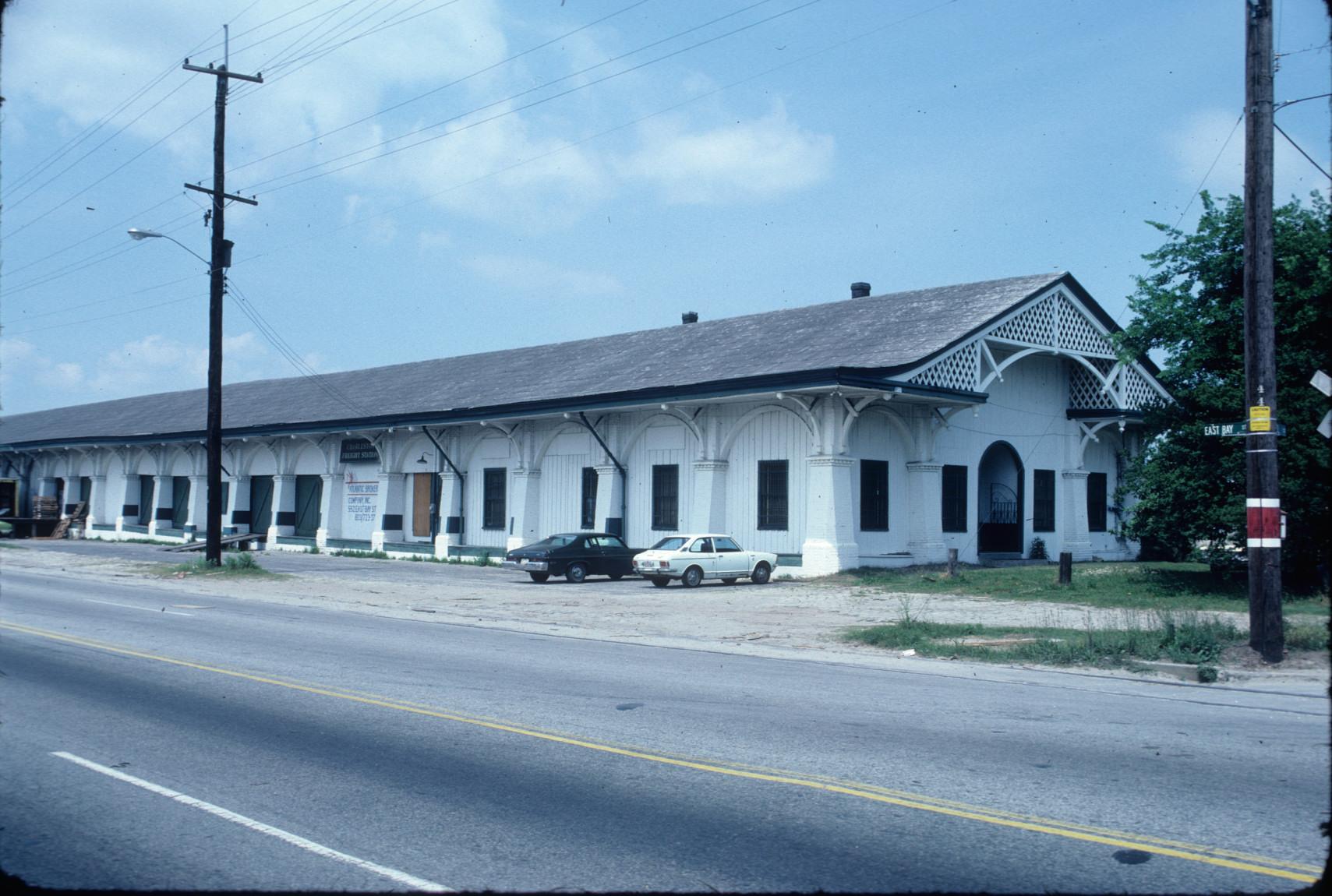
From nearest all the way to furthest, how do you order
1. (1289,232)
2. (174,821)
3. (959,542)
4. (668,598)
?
(174,821) < (1289,232) < (668,598) < (959,542)

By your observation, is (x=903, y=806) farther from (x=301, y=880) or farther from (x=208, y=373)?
(x=208, y=373)

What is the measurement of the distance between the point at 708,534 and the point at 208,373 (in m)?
15.5

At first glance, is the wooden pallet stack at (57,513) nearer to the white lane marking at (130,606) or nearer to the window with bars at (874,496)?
the white lane marking at (130,606)

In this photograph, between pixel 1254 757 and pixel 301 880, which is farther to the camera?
pixel 1254 757

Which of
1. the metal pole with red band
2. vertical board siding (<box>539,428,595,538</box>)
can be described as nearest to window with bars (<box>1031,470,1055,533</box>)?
vertical board siding (<box>539,428,595,538</box>)

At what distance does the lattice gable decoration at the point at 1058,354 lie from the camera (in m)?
29.0

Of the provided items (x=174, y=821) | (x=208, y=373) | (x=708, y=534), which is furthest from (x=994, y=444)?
(x=174, y=821)

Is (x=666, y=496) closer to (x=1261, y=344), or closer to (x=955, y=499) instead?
(x=955, y=499)

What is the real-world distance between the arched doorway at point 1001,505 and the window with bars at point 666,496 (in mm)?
9127

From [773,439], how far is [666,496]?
453cm

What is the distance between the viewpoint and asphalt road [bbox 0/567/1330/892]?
5.86 metres

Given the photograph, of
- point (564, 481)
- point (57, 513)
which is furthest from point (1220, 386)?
point (57, 513)

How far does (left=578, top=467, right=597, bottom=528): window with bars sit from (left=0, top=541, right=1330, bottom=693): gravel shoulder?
390 centimetres

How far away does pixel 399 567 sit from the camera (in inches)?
1385
